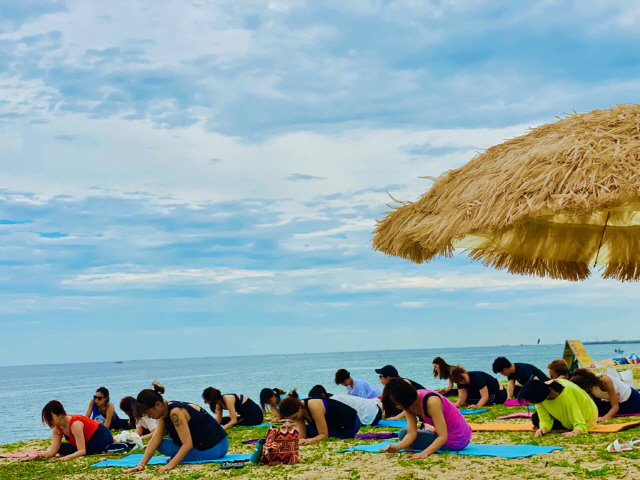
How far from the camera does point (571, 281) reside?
685 cm

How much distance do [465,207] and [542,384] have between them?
309cm

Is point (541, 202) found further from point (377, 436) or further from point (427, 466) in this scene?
point (377, 436)

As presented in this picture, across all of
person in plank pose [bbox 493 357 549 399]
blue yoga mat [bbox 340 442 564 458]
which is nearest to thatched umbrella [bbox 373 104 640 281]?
blue yoga mat [bbox 340 442 564 458]

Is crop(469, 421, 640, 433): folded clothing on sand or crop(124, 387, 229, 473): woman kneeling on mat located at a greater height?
crop(124, 387, 229, 473): woman kneeling on mat

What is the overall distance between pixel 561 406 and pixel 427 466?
2224 mm

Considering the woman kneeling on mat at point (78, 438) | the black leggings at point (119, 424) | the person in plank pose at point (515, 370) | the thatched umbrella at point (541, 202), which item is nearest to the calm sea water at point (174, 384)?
the black leggings at point (119, 424)


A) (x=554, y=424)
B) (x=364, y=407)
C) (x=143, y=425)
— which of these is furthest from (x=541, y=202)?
(x=143, y=425)

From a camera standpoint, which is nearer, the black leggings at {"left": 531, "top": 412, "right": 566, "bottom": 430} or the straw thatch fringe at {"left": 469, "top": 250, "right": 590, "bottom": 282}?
the straw thatch fringe at {"left": 469, "top": 250, "right": 590, "bottom": 282}

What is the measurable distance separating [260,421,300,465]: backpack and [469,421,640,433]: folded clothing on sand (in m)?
2.81

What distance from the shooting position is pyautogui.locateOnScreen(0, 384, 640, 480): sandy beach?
5.39m

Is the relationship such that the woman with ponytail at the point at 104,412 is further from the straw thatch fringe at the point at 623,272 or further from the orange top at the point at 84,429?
the straw thatch fringe at the point at 623,272

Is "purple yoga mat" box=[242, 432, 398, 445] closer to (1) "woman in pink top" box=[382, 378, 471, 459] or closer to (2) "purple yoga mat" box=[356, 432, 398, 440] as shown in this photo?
(2) "purple yoga mat" box=[356, 432, 398, 440]

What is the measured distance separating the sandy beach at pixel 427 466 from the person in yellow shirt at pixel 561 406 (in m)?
0.17

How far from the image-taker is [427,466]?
5910mm
